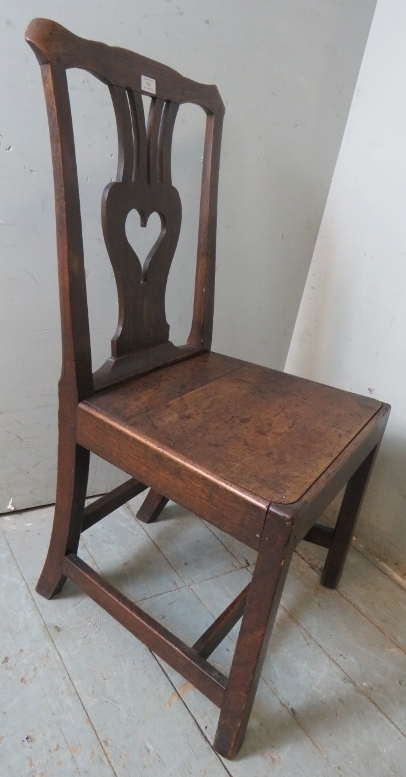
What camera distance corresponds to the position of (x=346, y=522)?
100cm

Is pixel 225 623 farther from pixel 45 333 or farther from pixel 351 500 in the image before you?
pixel 45 333

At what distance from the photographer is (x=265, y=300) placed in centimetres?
125

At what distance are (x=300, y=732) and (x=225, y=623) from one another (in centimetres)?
21

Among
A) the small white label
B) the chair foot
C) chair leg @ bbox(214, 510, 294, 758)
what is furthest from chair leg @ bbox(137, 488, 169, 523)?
the small white label

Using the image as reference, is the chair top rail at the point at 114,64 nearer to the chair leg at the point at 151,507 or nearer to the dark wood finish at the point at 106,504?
the dark wood finish at the point at 106,504

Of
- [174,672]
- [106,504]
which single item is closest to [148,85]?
[106,504]

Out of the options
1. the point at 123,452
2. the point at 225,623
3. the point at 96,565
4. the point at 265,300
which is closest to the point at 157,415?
the point at 123,452

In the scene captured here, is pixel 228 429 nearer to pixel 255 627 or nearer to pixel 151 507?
pixel 255 627

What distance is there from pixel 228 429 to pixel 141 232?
20.0 inches

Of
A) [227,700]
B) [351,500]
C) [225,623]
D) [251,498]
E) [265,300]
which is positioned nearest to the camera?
[251,498]

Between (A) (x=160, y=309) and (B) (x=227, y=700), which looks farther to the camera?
(A) (x=160, y=309)

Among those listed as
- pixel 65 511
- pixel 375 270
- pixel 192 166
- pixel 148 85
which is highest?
pixel 148 85

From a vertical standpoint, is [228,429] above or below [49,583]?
above

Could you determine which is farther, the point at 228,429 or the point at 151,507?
the point at 151,507
